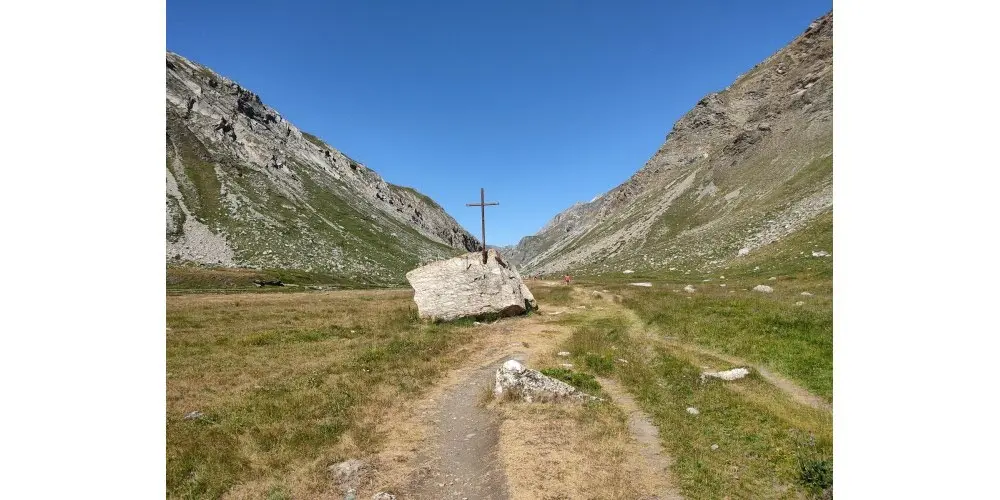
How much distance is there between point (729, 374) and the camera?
15.1m

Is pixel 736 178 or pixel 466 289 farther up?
pixel 736 178

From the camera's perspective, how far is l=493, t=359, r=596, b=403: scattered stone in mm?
13002

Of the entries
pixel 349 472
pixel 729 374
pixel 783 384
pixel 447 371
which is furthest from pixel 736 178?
pixel 349 472

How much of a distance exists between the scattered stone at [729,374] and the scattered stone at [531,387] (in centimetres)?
457

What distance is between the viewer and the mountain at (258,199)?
3669 inches

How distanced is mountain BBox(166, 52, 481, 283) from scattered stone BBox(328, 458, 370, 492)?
88205mm

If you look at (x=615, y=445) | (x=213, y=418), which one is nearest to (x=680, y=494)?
(x=615, y=445)

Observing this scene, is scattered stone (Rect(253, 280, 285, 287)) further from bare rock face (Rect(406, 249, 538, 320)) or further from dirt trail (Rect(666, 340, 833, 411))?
dirt trail (Rect(666, 340, 833, 411))

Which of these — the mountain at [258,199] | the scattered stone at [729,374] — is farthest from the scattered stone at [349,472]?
the mountain at [258,199]

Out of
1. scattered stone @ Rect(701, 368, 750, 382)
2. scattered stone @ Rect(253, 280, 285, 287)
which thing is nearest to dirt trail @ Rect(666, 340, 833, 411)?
scattered stone @ Rect(701, 368, 750, 382)

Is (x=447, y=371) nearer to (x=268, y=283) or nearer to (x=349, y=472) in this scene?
(x=349, y=472)

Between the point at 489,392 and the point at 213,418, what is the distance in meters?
7.82

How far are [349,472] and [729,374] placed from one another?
12.6m

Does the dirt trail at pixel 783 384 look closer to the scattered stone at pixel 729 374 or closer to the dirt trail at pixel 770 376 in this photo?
the dirt trail at pixel 770 376
